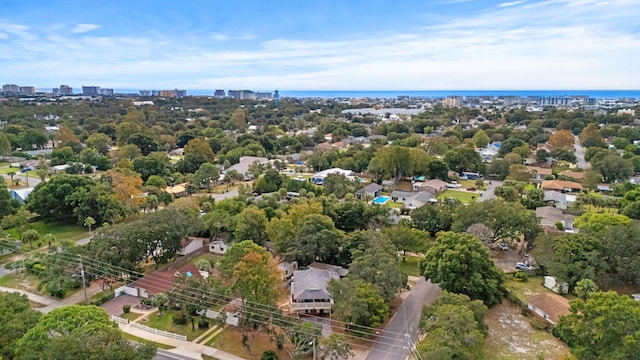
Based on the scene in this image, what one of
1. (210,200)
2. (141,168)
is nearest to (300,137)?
(141,168)

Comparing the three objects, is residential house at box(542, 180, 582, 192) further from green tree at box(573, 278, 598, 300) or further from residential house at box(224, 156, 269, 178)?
residential house at box(224, 156, 269, 178)

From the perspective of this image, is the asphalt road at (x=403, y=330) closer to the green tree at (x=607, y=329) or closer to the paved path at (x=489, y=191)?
the green tree at (x=607, y=329)

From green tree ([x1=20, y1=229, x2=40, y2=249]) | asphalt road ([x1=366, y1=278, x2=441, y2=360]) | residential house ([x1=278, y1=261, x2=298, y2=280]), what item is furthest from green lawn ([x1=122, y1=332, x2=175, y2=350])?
green tree ([x1=20, y1=229, x2=40, y2=249])

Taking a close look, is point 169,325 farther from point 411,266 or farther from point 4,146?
point 4,146

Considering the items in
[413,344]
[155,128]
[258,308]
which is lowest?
[413,344]

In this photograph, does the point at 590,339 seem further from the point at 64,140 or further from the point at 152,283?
the point at 64,140

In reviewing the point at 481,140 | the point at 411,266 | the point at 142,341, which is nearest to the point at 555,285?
the point at 411,266

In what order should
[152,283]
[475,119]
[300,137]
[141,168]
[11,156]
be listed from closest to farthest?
1. [152,283]
2. [141,168]
3. [11,156]
4. [300,137]
5. [475,119]

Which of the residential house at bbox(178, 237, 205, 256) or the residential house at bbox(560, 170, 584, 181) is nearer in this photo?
the residential house at bbox(178, 237, 205, 256)
